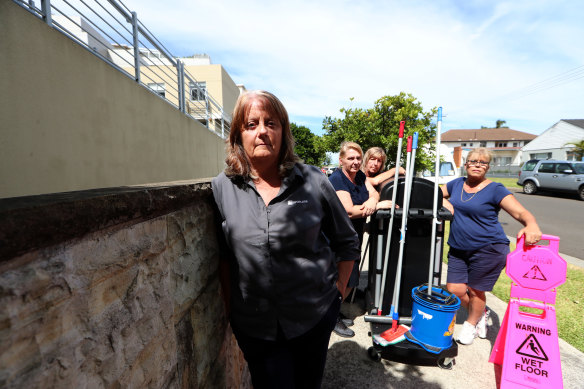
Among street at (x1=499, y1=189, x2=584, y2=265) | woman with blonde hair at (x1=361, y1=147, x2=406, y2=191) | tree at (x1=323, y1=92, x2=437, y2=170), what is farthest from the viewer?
tree at (x1=323, y1=92, x2=437, y2=170)

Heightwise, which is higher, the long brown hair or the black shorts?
the long brown hair

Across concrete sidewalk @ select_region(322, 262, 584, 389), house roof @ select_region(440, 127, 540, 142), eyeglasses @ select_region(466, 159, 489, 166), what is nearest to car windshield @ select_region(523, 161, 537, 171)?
concrete sidewalk @ select_region(322, 262, 584, 389)

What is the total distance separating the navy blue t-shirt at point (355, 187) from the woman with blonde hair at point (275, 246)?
55.7 inches

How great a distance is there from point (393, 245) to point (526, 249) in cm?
115

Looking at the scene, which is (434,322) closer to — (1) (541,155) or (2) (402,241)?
(2) (402,241)

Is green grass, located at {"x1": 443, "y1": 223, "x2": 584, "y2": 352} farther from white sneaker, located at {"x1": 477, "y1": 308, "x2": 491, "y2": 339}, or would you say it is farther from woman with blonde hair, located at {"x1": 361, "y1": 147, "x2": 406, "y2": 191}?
woman with blonde hair, located at {"x1": 361, "y1": 147, "x2": 406, "y2": 191}

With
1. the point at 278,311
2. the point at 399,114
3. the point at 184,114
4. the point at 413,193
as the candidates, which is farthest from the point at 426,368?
the point at 399,114

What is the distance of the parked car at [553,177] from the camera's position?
13.7 meters

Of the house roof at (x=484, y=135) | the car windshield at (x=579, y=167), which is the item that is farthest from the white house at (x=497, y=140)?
the car windshield at (x=579, y=167)

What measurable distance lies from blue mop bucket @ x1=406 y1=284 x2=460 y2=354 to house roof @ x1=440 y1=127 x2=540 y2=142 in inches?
2381

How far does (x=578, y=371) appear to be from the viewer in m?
2.51

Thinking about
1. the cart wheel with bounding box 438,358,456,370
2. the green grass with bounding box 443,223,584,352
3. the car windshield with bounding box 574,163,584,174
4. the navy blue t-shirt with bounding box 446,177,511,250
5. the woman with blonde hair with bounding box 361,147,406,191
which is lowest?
the cart wheel with bounding box 438,358,456,370

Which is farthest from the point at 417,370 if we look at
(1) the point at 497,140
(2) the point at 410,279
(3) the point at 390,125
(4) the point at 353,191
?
(1) the point at 497,140

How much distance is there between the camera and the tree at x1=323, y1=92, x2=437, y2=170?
37.7ft
